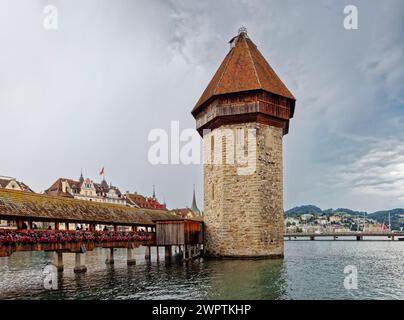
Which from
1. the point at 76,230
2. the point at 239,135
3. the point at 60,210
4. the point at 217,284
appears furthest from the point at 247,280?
the point at 239,135

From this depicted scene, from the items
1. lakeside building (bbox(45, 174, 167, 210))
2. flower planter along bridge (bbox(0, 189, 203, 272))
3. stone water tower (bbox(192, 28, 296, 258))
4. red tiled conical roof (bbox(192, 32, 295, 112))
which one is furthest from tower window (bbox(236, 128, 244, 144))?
lakeside building (bbox(45, 174, 167, 210))

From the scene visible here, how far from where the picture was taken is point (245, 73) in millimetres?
22375

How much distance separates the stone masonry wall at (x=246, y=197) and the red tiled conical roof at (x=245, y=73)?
2091 mm

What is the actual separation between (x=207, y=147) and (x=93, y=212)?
834 cm

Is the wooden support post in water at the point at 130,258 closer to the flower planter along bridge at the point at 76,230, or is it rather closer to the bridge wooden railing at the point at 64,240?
the flower planter along bridge at the point at 76,230

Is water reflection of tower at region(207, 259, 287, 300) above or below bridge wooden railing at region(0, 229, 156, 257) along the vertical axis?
below

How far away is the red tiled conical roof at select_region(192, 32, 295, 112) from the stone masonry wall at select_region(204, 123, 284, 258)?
2.09m

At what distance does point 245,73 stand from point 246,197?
7.02 m

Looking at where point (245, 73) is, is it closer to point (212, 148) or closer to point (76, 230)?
point (212, 148)

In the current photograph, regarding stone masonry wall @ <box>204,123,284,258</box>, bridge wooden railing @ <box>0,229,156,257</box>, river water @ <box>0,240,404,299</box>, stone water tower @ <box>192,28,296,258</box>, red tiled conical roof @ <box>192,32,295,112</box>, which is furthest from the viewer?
red tiled conical roof @ <box>192,32,295,112</box>

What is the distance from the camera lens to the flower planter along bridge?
13430 millimetres

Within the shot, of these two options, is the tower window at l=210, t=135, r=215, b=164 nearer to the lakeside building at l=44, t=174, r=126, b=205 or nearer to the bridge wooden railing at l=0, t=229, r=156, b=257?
the bridge wooden railing at l=0, t=229, r=156, b=257

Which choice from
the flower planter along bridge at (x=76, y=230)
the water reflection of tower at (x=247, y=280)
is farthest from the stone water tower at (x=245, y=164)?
the flower planter along bridge at (x=76, y=230)
